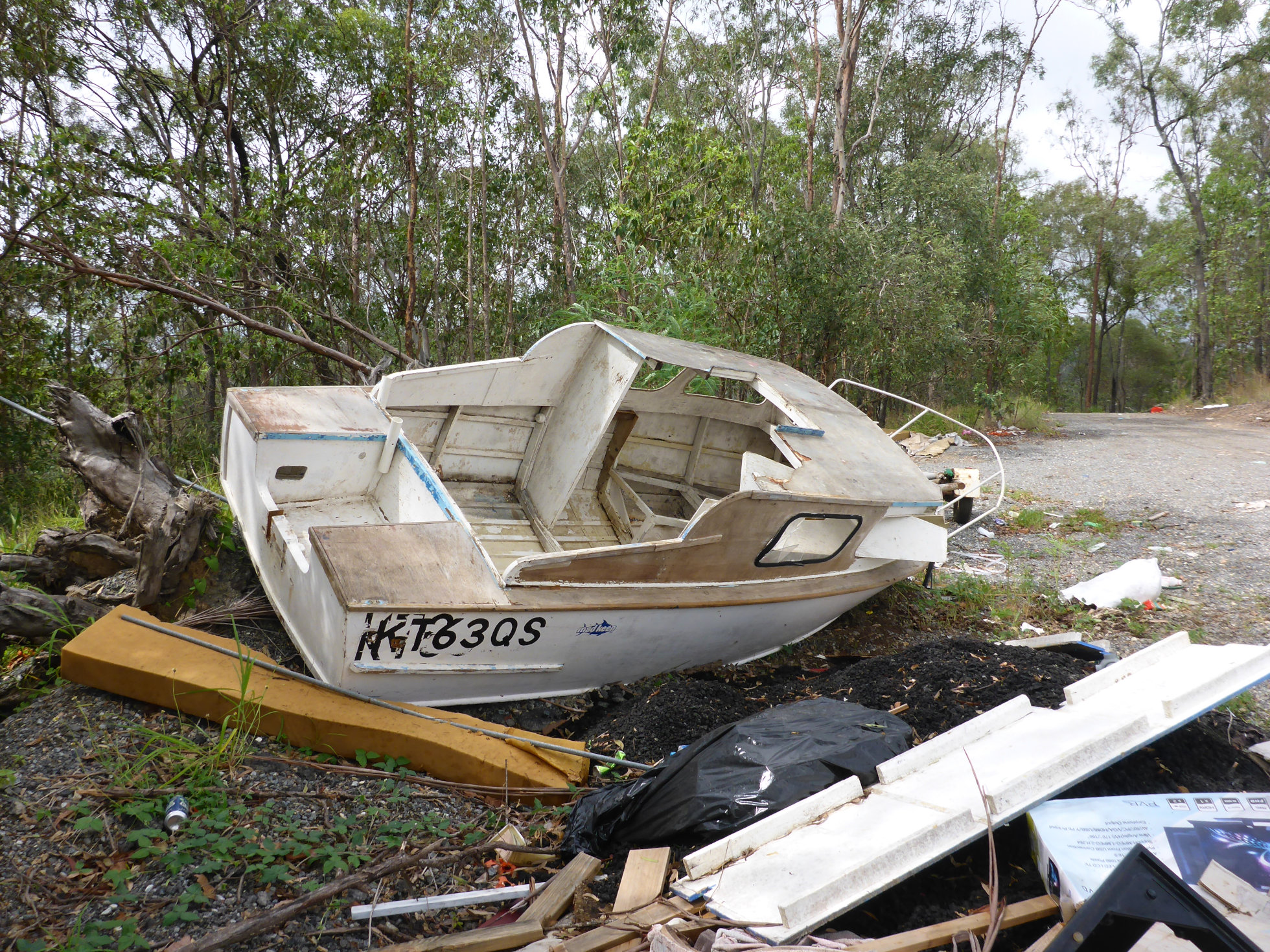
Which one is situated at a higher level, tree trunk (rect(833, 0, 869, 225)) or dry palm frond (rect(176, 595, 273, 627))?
tree trunk (rect(833, 0, 869, 225))

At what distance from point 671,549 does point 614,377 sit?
→ 1.60 metres

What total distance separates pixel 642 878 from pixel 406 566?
5.68 feet

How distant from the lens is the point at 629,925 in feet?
7.32

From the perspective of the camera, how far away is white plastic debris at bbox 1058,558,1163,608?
5.49 meters

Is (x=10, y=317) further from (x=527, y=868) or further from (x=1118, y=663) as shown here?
(x=1118, y=663)

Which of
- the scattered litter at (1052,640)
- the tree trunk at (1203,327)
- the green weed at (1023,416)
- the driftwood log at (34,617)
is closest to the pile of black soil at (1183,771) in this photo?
the scattered litter at (1052,640)

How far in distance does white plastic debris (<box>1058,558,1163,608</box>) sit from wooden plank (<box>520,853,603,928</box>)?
178 inches

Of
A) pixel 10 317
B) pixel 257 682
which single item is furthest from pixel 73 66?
pixel 257 682

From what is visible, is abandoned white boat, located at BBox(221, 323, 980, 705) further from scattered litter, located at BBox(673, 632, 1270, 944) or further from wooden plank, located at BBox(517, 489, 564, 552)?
scattered litter, located at BBox(673, 632, 1270, 944)

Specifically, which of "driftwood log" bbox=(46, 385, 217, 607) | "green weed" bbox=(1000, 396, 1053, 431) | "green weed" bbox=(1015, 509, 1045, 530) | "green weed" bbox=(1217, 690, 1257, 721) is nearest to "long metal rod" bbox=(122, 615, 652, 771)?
"driftwood log" bbox=(46, 385, 217, 607)

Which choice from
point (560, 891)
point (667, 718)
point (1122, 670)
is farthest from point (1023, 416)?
point (560, 891)

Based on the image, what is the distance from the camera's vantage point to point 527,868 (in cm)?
280

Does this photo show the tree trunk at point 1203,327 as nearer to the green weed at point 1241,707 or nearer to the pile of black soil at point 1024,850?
the green weed at point 1241,707

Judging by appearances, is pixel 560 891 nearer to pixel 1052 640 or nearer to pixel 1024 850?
pixel 1024 850
